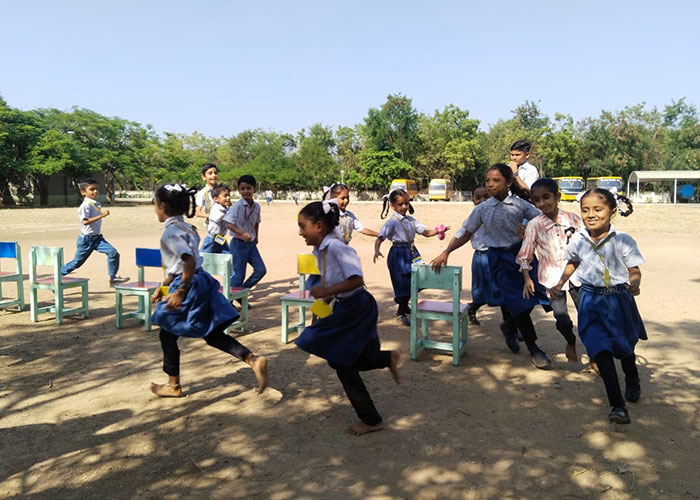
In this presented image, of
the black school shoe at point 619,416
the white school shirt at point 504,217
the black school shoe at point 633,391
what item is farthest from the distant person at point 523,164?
the black school shoe at point 619,416

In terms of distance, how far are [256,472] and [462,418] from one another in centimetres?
151

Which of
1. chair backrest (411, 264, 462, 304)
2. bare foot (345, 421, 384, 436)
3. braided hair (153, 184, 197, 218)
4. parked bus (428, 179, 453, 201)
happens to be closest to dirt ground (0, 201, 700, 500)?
bare foot (345, 421, 384, 436)

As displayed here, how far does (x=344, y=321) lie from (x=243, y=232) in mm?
3769

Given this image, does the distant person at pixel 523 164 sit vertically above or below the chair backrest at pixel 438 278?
above

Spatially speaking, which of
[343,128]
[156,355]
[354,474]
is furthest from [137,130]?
[354,474]

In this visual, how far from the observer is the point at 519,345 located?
214 inches

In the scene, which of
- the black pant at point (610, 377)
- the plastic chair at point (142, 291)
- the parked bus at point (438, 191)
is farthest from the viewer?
the parked bus at point (438, 191)

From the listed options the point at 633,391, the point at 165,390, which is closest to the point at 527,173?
the point at 633,391

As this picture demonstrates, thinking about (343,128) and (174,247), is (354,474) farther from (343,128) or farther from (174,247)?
(343,128)

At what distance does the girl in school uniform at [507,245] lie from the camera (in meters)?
4.73

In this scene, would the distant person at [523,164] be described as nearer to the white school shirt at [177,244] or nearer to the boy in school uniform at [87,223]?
the white school shirt at [177,244]

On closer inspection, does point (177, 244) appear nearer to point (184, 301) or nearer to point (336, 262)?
point (184, 301)

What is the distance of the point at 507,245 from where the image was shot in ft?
15.8

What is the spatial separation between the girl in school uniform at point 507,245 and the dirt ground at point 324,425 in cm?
38
